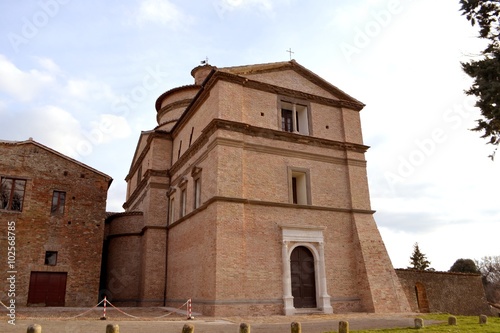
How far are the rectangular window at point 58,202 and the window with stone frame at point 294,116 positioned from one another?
12.7 meters

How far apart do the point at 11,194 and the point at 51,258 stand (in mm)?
3955

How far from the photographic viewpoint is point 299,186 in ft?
62.5

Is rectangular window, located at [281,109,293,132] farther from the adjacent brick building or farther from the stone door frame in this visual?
the adjacent brick building

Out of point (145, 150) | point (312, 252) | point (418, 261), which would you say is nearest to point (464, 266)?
point (418, 261)

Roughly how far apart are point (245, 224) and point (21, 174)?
42.3 feet

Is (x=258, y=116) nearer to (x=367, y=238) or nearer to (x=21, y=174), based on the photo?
(x=367, y=238)

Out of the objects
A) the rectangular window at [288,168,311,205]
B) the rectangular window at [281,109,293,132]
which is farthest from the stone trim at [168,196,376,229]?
the rectangular window at [281,109,293,132]

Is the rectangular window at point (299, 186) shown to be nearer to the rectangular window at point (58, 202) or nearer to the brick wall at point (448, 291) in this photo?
the brick wall at point (448, 291)

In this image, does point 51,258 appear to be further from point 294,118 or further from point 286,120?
point 294,118

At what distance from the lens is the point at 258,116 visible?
18594 mm

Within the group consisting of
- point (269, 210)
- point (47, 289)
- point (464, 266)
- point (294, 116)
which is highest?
point (294, 116)

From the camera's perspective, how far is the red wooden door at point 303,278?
16.9m

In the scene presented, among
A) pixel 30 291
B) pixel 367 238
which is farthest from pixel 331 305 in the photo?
pixel 30 291

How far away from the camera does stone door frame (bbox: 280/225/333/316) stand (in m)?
16.4
